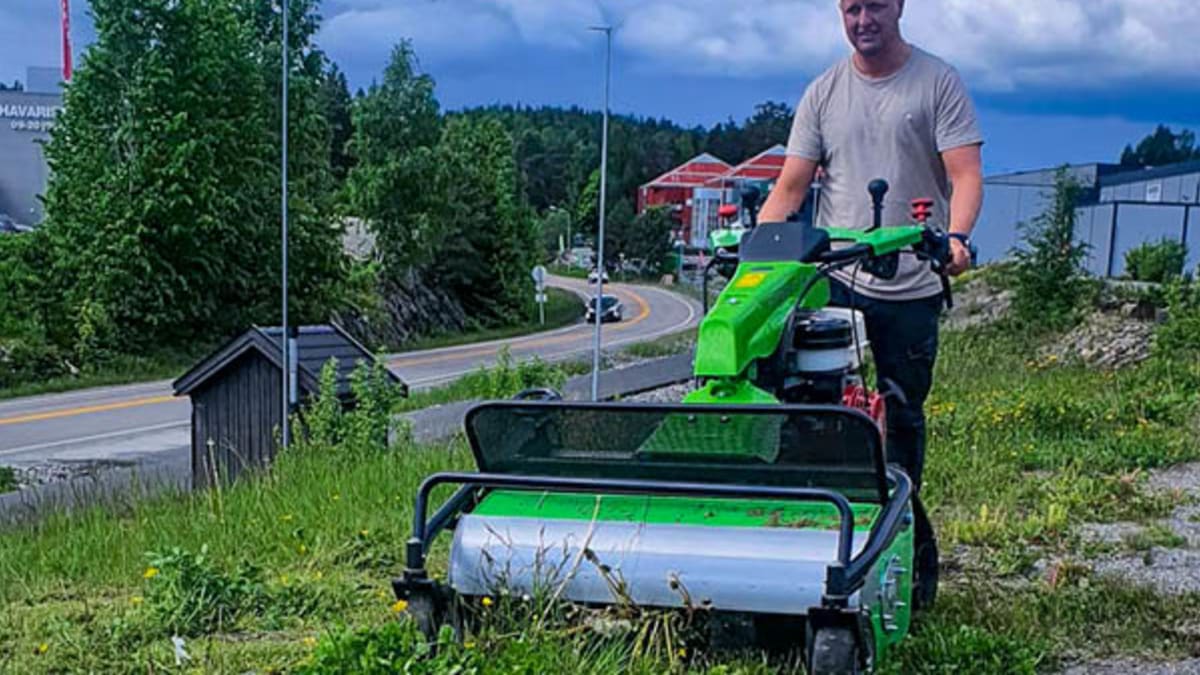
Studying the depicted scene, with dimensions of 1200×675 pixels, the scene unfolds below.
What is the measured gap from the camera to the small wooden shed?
27.6 ft

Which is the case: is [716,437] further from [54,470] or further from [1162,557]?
[54,470]

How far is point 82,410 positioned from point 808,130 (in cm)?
1988

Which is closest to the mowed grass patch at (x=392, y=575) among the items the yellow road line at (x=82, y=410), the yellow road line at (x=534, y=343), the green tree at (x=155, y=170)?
the yellow road line at (x=82, y=410)

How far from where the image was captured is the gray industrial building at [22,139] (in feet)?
189

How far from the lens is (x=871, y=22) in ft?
12.7

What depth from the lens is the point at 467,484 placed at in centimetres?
294

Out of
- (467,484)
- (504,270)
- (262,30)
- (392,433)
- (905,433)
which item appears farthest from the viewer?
(504,270)

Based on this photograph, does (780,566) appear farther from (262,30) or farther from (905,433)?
(262,30)

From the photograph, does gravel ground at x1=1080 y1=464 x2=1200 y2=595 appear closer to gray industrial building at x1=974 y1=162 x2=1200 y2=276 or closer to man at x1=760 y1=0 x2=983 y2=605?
man at x1=760 y1=0 x2=983 y2=605

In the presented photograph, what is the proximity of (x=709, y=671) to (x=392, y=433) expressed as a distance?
5964mm

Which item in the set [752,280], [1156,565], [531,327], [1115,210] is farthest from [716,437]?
[531,327]

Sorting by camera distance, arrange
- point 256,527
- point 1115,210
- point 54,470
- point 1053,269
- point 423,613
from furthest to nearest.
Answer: point 1115,210 → point 1053,269 → point 54,470 → point 256,527 → point 423,613

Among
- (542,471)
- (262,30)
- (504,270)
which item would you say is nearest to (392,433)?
(542,471)

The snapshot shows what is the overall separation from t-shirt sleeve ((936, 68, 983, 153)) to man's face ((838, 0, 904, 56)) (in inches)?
9.3
